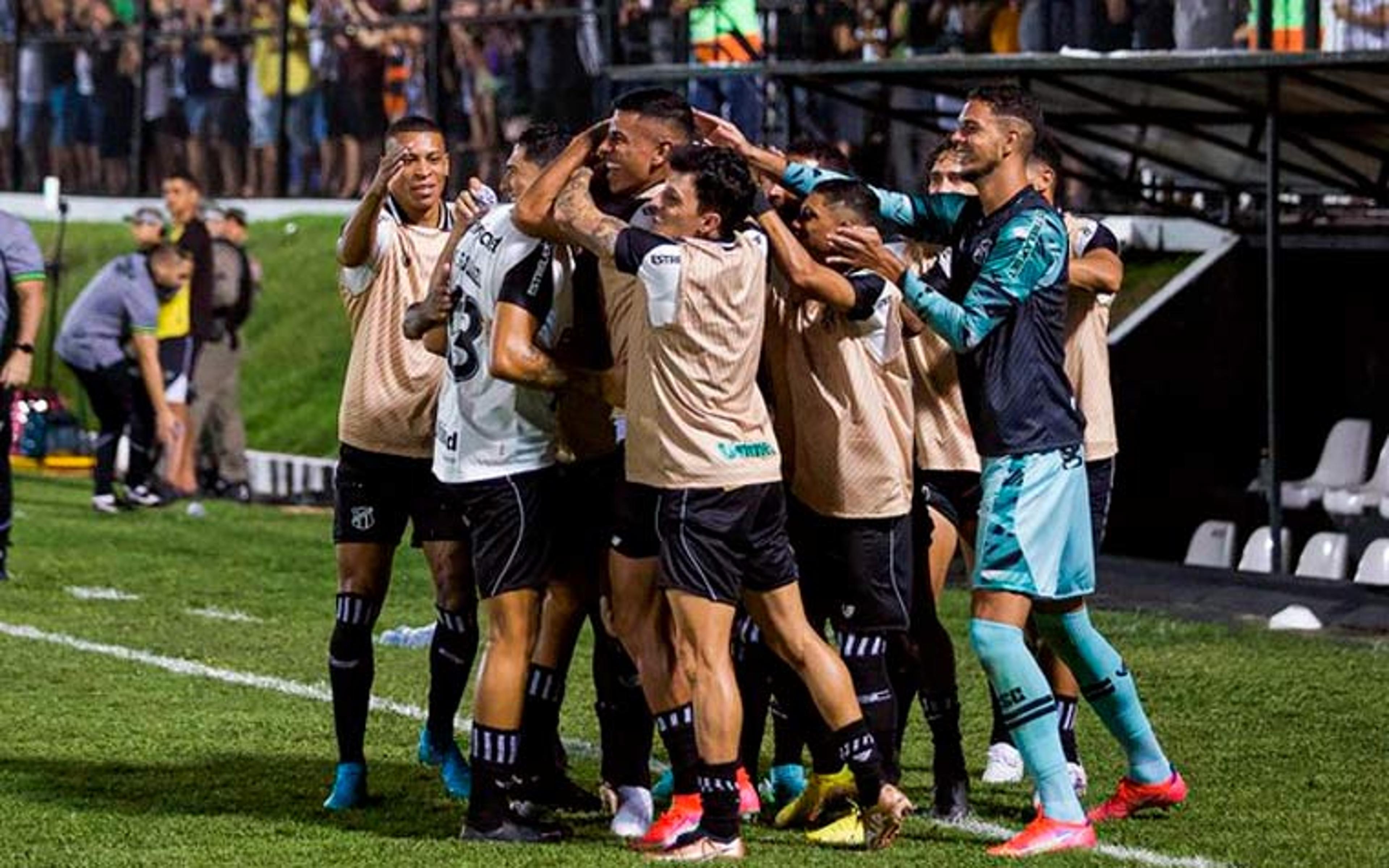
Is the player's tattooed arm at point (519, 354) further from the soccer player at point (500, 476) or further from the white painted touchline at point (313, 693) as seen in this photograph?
the white painted touchline at point (313, 693)

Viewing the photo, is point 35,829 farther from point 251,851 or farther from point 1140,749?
point 1140,749

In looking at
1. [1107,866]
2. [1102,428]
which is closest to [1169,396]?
[1102,428]

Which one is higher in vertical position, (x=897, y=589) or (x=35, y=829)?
(x=897, y=589)

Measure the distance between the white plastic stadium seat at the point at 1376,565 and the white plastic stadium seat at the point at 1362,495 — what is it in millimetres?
1496

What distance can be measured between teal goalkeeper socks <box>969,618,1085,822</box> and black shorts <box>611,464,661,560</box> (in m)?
0.96

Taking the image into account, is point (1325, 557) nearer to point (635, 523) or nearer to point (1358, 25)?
point (1358, 25)

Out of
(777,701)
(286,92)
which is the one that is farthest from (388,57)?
(777,701)

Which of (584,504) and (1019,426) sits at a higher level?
(1019,426)

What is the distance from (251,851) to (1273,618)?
7.23m

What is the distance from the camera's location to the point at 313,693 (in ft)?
41.7

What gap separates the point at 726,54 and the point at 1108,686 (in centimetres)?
1233

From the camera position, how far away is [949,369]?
10430 millimetres

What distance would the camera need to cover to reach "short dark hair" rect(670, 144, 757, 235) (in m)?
8.93

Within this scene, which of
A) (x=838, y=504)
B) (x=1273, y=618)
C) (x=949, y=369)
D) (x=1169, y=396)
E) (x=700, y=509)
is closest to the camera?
(x=700, y=509)
